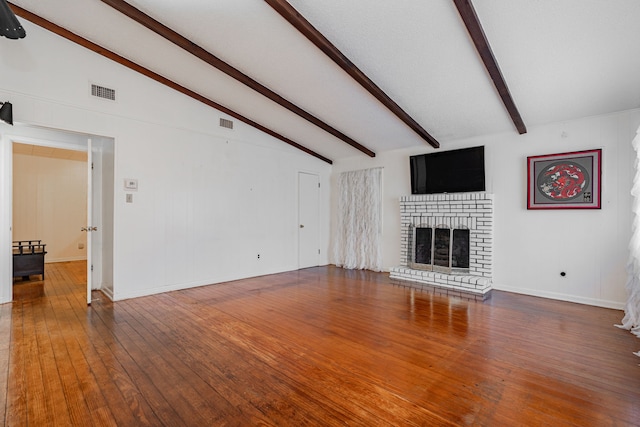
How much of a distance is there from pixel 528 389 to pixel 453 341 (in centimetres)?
77

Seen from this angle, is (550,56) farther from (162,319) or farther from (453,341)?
(162,319)

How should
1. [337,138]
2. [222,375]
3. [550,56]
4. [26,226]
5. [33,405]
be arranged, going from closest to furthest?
[33,405], [222,375], [550,56], [337,138], [26,226]

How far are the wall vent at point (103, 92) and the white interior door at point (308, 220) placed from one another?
11.2ft

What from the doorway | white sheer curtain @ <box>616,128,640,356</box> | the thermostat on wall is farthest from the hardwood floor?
the thermostat on wall

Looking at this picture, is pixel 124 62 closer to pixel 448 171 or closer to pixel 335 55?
pixel 335 55

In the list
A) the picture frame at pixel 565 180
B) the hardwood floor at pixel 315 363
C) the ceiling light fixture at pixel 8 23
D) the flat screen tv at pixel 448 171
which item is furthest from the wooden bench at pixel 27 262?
the picture frame at pixel 565 180

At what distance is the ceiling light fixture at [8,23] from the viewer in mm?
2014

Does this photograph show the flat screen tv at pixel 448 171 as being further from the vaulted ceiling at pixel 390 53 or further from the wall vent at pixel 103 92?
the wall vent at pixel 103 92

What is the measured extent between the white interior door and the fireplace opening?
7.25ft

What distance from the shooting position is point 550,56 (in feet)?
9.75

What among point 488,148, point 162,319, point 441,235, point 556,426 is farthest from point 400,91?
point 162,319

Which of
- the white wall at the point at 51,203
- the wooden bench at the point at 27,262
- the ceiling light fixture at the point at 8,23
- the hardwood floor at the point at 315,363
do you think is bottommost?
the hardwood floor at the point at 315,363

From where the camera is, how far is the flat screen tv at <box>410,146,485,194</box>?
4707 mm

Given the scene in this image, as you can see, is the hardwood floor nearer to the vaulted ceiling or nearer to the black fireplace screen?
the black fireplace screen
